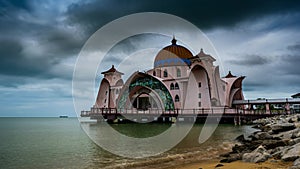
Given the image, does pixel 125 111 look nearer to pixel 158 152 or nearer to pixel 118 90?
pixel 118 90

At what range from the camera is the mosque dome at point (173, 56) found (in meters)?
44.0

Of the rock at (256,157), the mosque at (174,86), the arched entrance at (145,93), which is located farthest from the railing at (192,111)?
the rock at (256,157)

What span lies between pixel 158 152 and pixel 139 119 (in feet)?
88.3

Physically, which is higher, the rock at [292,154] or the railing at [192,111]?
the railing at [192,111]

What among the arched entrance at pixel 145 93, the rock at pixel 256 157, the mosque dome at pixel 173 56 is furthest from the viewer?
the mosque dome at pixel 173 56

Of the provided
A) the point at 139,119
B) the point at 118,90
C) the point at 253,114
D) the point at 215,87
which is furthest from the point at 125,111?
the point at 253,114

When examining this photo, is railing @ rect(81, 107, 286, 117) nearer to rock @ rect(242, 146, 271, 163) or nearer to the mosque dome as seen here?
the mosque dome

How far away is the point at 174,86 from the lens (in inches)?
1574

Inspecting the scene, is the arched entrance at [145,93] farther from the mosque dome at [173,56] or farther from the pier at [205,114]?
the mosque dome at [173,56]

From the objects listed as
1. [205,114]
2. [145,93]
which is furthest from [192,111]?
[145,93]

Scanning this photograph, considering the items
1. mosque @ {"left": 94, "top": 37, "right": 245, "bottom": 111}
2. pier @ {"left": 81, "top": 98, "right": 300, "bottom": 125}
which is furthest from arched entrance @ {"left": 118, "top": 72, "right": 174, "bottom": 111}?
pier @ {"left": 81, "top": 98, "right": 300, "bottom": 125}

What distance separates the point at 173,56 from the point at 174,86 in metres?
7.41

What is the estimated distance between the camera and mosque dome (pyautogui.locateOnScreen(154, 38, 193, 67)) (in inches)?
1734

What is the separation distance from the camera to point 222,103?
36.5 meters
